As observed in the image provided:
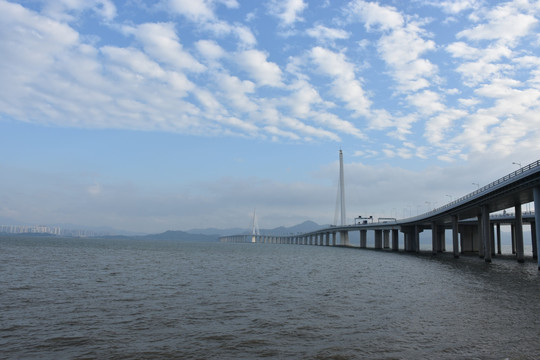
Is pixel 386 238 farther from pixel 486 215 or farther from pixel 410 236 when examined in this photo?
pixel 486 215

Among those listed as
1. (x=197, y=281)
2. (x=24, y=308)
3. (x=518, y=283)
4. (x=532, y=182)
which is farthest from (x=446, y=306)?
(x=532, y=182)

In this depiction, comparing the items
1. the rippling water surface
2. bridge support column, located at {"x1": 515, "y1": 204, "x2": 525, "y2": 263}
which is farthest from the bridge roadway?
the rippling water surface

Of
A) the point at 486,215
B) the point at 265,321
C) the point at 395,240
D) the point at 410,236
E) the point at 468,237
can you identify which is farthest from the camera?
Answer: the point at 395,240

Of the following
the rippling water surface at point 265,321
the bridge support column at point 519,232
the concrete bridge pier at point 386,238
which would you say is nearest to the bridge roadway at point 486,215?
the bridge support column at point 519,232

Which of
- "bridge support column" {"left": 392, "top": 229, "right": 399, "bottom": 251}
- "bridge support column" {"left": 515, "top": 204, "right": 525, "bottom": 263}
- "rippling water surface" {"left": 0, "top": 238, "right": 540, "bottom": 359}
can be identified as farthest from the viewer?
"bridge support column" {"left": 392, "top": 229, "right": 399, "bottom": 251}

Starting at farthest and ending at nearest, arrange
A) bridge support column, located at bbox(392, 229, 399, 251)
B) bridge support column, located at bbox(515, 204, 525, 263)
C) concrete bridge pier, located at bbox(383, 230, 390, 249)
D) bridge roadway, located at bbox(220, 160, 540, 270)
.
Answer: concrete bridge pier, located at bbox(383, 230, 390, 249)
bridge support column, located at bbox(392, 229, 399, 251)
bridge support column, located at bbox(515, 204, 525, 263)
bridge roadway, located at bbox(220, 160, 540, 270)

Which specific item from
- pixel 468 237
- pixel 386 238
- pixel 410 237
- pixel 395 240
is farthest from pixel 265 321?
pixel 386 238

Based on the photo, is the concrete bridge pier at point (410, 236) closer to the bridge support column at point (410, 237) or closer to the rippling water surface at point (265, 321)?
the bridge support column at point (410, 237)

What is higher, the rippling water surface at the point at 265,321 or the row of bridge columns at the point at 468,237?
the row of bridge columns at the point at 468,237

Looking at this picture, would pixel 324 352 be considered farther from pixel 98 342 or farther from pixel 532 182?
pixel 532 182

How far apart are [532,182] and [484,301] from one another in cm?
2826

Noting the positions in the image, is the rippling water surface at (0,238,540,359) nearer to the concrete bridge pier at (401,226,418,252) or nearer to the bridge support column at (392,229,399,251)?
the concrete bridge pier at (401,226,418,252)

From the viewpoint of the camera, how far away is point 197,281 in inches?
1406

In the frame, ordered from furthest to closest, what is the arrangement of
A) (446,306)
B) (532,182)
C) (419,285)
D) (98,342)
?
1. (532,182)
2. (419,285)
3. (446,306)
4. (98,342)
